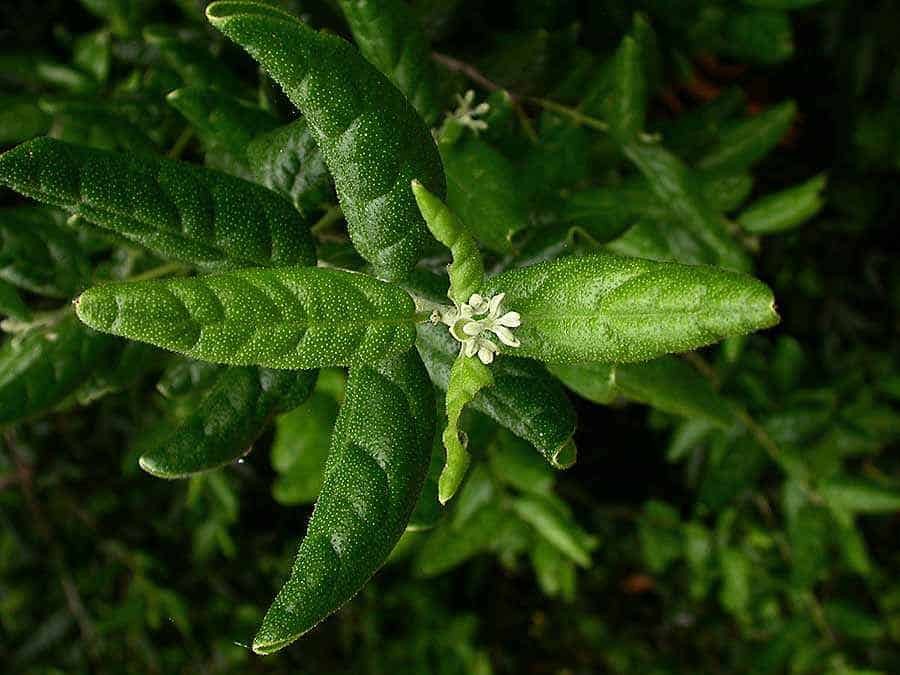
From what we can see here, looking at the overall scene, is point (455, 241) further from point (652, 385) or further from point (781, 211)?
point (781, 211)

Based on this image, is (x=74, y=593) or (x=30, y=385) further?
(x=74, y=593)

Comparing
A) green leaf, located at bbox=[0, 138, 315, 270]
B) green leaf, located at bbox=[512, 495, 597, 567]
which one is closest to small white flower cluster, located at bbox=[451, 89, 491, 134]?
green leaf, located at bbox=[0, 138, 315, 270]

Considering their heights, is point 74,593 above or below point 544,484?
below

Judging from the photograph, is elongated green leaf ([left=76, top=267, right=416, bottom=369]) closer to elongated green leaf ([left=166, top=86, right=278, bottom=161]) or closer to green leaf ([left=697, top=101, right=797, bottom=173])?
elongated green leaf ([left=166, top=86, right=278, bottom=161])

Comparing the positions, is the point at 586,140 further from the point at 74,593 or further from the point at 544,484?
the point at 74,593

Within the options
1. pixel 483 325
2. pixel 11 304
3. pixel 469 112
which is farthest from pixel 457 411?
pixel 11 304

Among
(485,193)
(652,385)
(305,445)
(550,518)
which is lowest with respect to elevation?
(550,518)

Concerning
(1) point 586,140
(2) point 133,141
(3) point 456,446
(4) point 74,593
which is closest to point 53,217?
(2) point 133,141
